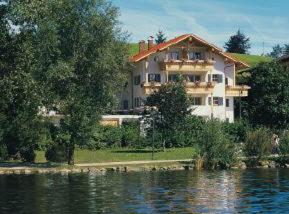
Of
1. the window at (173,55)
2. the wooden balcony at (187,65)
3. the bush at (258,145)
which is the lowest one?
the bush at (258,145)

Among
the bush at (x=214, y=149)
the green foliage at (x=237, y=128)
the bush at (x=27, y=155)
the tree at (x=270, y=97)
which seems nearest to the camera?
the bush at (x=214, y=149)

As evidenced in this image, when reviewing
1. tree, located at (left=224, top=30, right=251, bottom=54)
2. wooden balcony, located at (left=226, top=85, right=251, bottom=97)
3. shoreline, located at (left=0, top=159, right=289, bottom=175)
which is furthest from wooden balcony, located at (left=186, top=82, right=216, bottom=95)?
tree, located at (left=224, top=30, right=251, bottom=54)

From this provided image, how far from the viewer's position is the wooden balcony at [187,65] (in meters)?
92.0

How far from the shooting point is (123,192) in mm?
36969

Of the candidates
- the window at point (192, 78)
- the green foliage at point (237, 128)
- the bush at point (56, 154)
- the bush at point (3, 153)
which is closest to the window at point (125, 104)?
the window at point (192, 78)

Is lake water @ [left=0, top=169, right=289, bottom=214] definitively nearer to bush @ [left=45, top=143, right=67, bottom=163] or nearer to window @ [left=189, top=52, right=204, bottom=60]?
bush @ [left=45, top=143, right=67, bottom=163]

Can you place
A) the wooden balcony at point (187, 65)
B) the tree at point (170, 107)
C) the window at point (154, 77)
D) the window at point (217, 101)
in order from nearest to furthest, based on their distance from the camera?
the tree at point (170, 107), the wooden balcony at point (187, 65), the window at point (154, 77), the window at point (217, 101)

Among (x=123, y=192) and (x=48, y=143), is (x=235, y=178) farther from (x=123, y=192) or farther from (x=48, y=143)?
(x=48, y=143)

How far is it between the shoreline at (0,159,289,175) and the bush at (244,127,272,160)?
88 centimetres

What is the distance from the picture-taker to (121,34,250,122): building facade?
92125 mm

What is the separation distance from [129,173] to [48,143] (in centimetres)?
1874

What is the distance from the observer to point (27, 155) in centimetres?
5894

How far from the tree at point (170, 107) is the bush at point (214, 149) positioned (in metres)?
11.9

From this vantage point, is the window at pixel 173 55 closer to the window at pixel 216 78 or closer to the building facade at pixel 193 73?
the building facade at pixel 193 73
